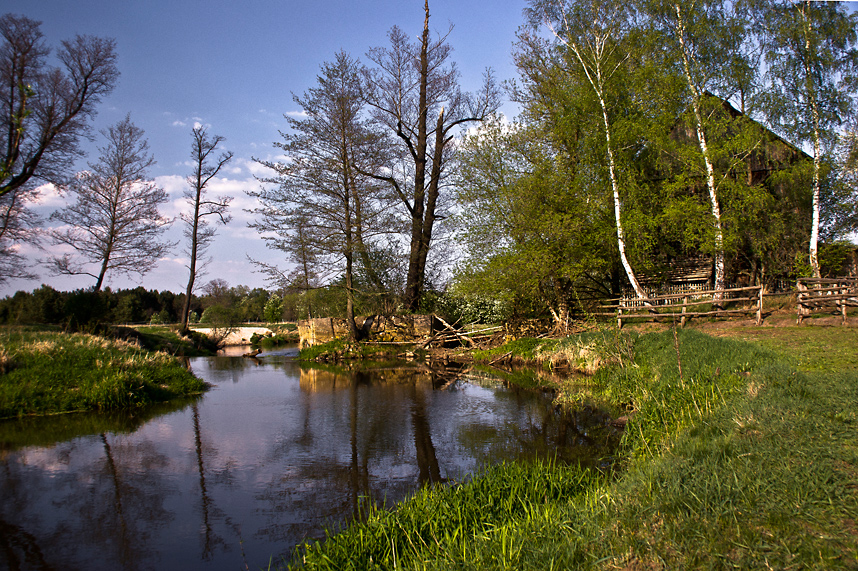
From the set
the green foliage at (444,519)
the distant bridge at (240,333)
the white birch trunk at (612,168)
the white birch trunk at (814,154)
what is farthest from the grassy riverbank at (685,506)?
the distant bridge at (240,333)

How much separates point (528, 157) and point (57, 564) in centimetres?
1628

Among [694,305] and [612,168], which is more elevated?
[612,168]

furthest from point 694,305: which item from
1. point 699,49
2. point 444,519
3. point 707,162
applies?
point 444,519

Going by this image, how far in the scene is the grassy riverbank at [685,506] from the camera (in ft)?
7.95

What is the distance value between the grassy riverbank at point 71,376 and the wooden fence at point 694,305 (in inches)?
476

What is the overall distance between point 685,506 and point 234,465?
16.2ft

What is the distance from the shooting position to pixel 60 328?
12.1 meters

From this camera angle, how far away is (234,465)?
18.6 ft

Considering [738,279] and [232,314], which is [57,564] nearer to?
[738,279]

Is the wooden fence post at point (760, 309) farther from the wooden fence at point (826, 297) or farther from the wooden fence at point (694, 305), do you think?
the wooden fence at point (826, 297)

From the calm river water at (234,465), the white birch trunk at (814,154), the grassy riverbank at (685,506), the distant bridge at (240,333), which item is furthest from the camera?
the distant bridge at (240,333)

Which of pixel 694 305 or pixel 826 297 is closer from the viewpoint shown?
pixel 826 297

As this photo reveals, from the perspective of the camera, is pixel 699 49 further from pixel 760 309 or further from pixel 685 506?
pixel 685 506

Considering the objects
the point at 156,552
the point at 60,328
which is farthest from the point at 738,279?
the point at 60,328
